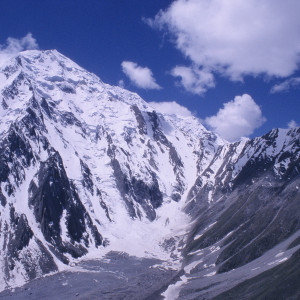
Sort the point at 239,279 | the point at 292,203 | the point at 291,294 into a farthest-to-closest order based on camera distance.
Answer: the point at 292,203 < the point at 239,279 < the point at 291,294

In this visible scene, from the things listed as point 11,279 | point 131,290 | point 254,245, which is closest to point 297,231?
point 254,245

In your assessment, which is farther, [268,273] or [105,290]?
[105,290]

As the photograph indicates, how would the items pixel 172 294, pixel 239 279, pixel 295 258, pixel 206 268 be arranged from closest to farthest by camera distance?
1. pixel 295 258
2. pixel 239 279
3. pixel 172 294
4. pixel 206 268

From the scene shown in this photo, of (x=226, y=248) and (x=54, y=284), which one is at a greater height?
(x=54, y=284)

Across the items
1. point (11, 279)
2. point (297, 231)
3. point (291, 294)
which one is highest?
point (11, 279)

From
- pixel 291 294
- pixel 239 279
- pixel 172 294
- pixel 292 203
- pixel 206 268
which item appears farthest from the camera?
pixel 292 203

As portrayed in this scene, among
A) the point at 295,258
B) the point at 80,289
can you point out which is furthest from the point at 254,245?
the point at 80,289

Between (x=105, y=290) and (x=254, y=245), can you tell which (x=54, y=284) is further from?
(x=254, y=245)

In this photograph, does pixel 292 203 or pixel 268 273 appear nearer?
pixel 268 273

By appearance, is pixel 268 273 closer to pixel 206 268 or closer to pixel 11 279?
pixel 206 268
